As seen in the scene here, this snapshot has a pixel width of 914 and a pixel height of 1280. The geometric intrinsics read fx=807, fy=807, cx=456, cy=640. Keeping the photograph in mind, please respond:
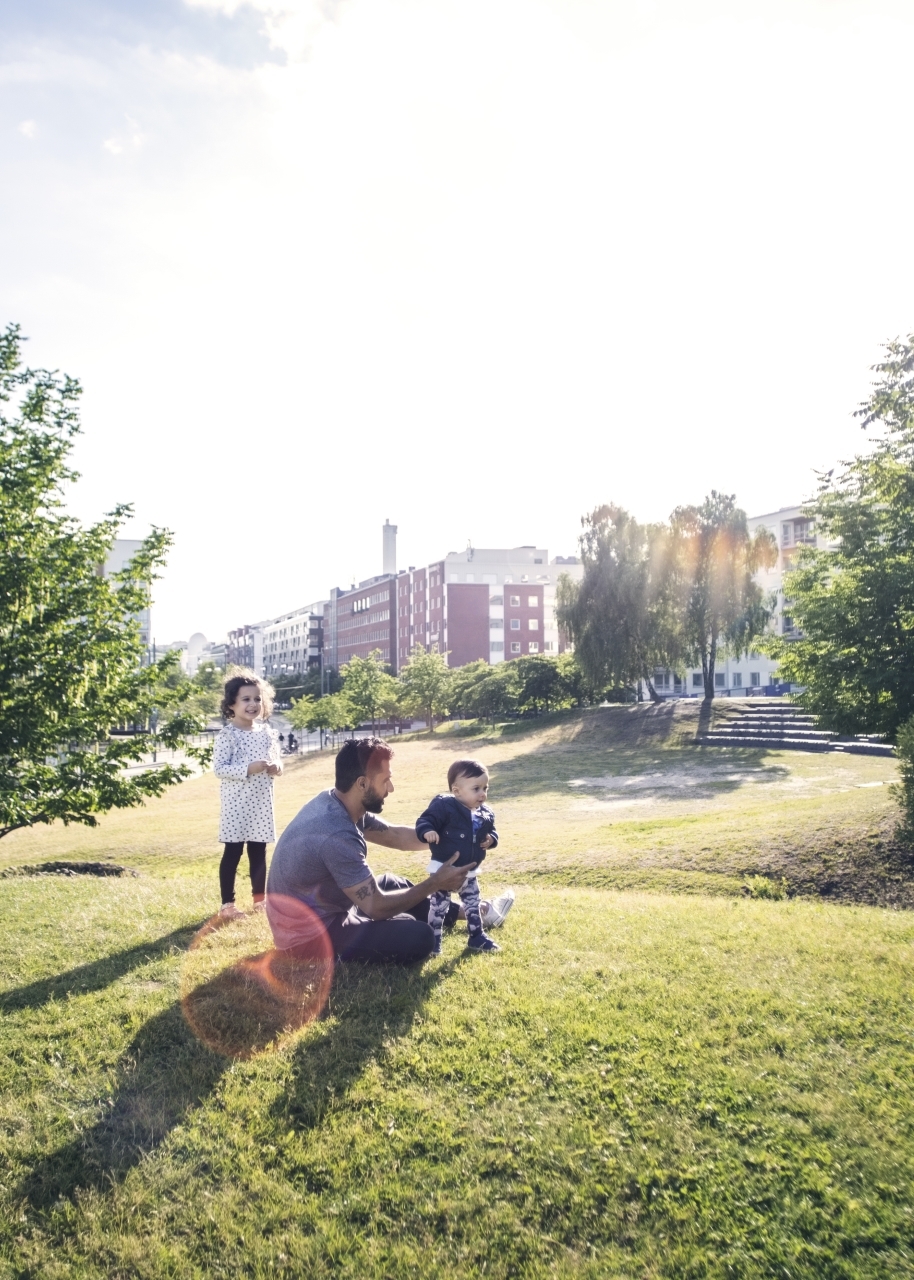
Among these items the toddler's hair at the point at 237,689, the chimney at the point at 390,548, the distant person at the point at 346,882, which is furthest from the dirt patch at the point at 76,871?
the chimney at the point at 390,548

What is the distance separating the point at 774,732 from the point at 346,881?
27.0 meters

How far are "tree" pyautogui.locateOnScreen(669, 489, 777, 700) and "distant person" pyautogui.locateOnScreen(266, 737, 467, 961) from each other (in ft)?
108

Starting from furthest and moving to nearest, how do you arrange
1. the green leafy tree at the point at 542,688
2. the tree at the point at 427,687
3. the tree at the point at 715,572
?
the tree at the point at 427,687, the green leafy tree at the point at 542,688, the tree at the point at 715,572

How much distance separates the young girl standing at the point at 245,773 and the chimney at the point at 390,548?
97.9m

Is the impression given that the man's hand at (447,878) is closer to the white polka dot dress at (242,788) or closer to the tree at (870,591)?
the white polka dot dress at (242,788)

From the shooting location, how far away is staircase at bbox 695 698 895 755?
24422 mm

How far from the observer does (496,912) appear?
5.79 meters

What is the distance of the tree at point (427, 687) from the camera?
168 feet

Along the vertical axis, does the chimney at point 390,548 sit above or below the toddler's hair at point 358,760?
above

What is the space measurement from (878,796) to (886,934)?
5823mm

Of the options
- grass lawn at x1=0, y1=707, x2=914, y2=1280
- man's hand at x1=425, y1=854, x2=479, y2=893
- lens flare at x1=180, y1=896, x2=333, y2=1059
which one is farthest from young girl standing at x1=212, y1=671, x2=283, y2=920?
man's hand at x1=425, y1=854, x2=479, y2=893

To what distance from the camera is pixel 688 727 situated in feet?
104

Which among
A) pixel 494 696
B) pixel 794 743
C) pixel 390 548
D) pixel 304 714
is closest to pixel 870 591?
pixel 794 743

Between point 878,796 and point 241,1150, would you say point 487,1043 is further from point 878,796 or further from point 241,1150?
point 878,796
